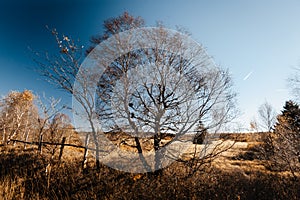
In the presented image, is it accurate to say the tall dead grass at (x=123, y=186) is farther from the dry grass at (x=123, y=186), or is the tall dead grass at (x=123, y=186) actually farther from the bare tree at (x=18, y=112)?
the bare tree at (x=18, y=112)

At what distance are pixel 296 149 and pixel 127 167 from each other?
10223 mm

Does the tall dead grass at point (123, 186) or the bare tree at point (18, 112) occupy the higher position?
the bare tree at point (18, 112)

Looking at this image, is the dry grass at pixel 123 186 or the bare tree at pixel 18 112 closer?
the dry grass at pixel 123 186

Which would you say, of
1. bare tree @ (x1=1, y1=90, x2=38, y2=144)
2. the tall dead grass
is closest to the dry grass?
the tall dead grass

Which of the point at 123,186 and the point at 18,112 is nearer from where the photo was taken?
the point at 123,186

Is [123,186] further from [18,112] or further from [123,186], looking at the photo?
[18,112]

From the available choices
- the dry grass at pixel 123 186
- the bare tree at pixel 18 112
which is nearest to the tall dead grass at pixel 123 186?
the dry grass at pixel 123 186

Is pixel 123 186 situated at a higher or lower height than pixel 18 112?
lower

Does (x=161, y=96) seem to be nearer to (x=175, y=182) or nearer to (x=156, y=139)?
(x=156, y=139)

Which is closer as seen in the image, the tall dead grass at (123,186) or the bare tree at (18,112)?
the tall dead grass at (123,186)

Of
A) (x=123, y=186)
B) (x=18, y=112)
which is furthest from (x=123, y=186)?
(x=18, y=112)

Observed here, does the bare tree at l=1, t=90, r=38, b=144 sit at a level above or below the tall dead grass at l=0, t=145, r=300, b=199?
above

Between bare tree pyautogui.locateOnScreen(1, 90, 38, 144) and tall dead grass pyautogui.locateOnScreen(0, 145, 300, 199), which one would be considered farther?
bare tree pyautogui.locateOnScreen(1, 90, 38, 144)

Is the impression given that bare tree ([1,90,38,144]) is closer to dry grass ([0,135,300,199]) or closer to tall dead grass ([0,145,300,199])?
dry grass ([0,135,300,199])
